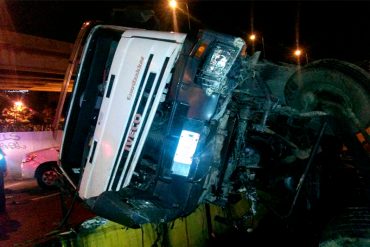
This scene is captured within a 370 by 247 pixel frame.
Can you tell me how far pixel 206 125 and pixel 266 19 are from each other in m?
14.2

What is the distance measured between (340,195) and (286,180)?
1.34 meters

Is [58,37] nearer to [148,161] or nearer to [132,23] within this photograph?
[132,23]

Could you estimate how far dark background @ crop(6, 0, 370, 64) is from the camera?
12.5 m

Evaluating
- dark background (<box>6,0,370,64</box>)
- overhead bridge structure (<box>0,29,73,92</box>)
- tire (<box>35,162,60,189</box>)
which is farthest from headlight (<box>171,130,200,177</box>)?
dark background (<box>6,0,370,64</box>)

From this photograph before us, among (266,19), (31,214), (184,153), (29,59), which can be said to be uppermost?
(266,19)

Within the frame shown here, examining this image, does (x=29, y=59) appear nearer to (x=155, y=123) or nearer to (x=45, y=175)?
(x=45, y=175)

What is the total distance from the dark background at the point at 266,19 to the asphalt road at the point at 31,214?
21.8 feet

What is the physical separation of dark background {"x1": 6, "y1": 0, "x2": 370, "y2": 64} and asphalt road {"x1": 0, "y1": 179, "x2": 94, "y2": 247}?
21.8ft

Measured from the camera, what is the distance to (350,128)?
2910 millimetres

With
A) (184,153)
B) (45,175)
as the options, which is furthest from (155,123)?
(45,175)

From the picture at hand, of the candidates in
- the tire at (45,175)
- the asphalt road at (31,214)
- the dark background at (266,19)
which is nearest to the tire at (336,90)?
the asphalt road at (31,214)

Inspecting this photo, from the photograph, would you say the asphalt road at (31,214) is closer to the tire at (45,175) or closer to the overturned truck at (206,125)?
the tire at (45,175)

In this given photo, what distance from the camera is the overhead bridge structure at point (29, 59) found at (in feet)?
32.6

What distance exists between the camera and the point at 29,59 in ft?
34.7
